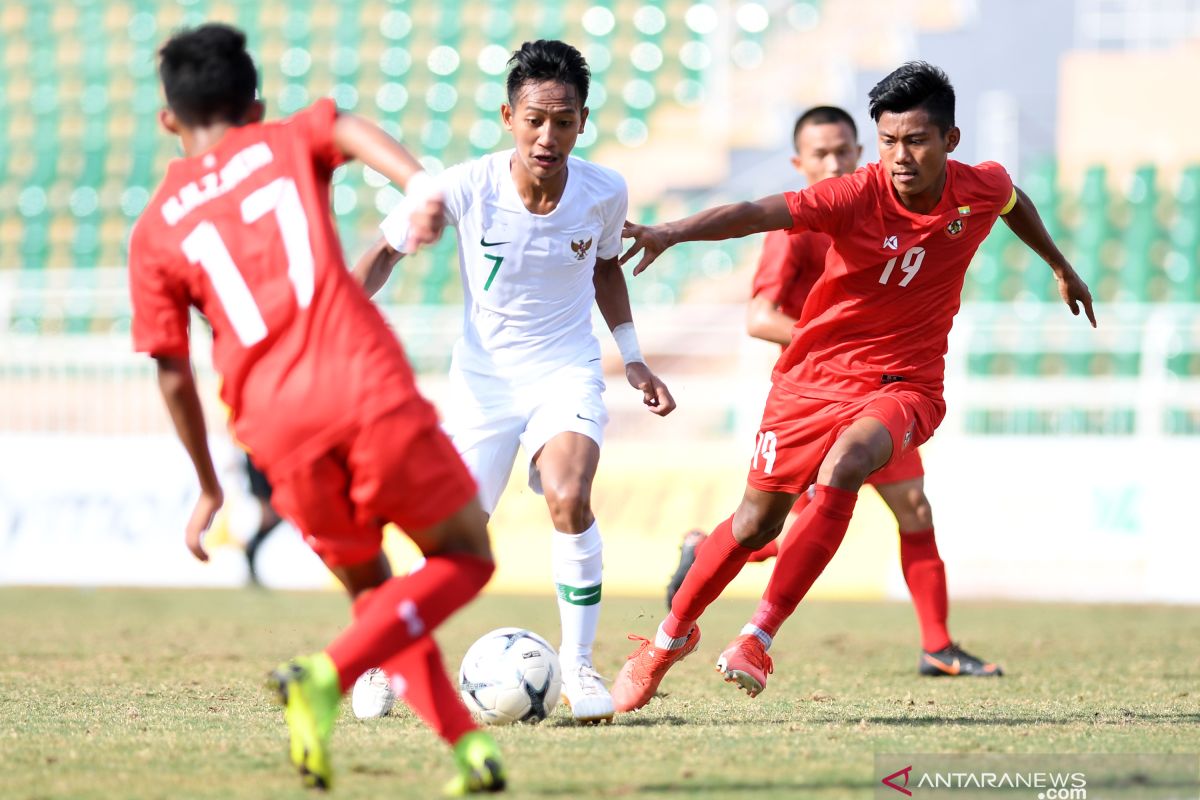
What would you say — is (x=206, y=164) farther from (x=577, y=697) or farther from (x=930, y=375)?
(x=930, y=375)

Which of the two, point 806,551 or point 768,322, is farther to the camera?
point 768,322

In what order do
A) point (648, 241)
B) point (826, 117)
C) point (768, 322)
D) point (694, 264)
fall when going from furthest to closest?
point (694, 264), point (826, 117), point (768, 322), point (648, 241)

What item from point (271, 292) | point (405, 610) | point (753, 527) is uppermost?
point (271, 292)

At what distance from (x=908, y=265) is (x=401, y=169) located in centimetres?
253

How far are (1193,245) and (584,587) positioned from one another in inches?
483

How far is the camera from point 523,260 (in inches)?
221

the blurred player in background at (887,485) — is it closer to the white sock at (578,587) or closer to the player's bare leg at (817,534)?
the player's bare leg at (817,534)

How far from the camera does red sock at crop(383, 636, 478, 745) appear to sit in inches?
156

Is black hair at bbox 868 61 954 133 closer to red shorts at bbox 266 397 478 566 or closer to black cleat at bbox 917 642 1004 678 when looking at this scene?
red shorts at bbox 266 397 478 566

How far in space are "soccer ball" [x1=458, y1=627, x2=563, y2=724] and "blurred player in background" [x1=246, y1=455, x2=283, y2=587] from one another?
7.65 meters

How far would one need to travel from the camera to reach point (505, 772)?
4.10 meters

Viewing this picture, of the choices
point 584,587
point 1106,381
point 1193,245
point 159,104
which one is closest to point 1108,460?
point 1106,381

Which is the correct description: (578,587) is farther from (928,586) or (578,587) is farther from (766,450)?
(928,586)

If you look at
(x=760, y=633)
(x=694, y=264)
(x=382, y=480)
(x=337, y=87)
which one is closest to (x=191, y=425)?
(x=382, y=480)
